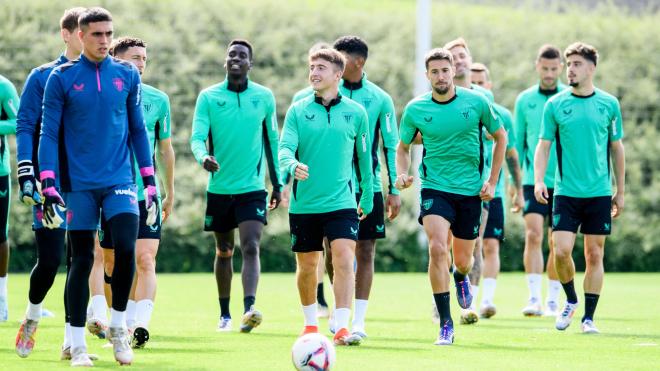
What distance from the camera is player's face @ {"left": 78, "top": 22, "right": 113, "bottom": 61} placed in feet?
28.3

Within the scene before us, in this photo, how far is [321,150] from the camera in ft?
34.0

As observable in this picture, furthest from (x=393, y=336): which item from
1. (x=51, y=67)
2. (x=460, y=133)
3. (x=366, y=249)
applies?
(x=51, y=67)

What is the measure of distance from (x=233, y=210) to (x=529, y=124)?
3.93 meters

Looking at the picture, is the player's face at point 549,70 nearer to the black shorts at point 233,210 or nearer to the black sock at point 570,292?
the black sock at point 570,292

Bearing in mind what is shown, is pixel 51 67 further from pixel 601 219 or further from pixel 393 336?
pixel 601 219

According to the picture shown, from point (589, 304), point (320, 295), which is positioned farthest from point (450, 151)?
point (320, 295)

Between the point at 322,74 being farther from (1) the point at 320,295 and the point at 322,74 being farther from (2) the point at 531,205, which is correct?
(2) the point at 531,205

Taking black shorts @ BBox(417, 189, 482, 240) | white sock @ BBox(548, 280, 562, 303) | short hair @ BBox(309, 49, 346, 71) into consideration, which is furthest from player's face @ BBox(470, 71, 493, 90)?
short hair @ BBox(309, 49, 346, 71)

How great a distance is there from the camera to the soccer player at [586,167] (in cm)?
1167

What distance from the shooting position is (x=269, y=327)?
12.4 m

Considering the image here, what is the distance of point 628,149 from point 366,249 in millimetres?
14960

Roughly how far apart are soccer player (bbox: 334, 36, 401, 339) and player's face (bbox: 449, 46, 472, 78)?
1.16 meters

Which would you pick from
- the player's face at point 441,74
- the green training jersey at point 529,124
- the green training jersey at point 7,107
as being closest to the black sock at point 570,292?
the green training jersey at point 529,124

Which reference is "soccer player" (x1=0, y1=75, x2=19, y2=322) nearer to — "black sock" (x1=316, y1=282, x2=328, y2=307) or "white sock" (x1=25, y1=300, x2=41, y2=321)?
"white sock" (x1=25, y1=300, x2=41, y2=321)
